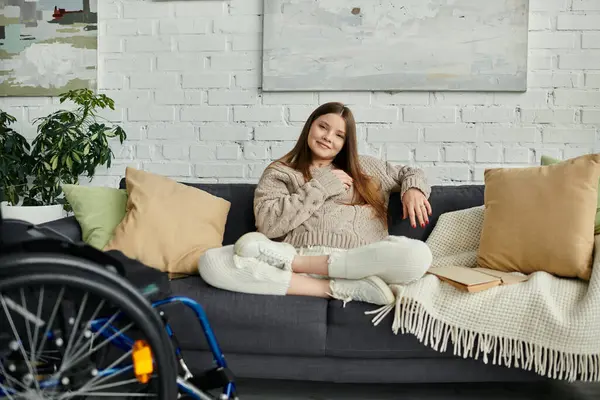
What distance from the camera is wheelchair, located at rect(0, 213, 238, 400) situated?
109cm

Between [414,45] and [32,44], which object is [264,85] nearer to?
[414,45]

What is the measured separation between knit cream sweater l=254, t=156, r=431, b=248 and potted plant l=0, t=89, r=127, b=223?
908 millimetres

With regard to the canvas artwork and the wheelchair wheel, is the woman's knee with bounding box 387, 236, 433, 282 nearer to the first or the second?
the wheelchair wheel

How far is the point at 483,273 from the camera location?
1816 mm

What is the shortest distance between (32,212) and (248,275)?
1299mm

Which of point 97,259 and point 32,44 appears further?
point 32,44

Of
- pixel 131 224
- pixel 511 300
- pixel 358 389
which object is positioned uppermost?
pixel 131 224

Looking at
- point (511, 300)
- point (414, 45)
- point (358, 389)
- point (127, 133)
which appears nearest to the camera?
point (511, 300)

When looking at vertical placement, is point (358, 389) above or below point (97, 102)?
below

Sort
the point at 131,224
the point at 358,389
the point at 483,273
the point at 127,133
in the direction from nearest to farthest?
the point at 483,273, the point at 358,389, the point at 131,224, the point at 127,133

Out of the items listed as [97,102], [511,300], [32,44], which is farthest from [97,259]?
[32,44]

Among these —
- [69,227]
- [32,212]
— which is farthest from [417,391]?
[32,212]

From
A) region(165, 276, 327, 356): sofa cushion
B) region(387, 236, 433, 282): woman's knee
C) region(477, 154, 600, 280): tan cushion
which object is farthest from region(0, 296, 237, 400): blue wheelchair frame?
region(477, 154, 600, 280): tan cushion

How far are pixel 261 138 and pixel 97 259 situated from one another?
1.71 metres
